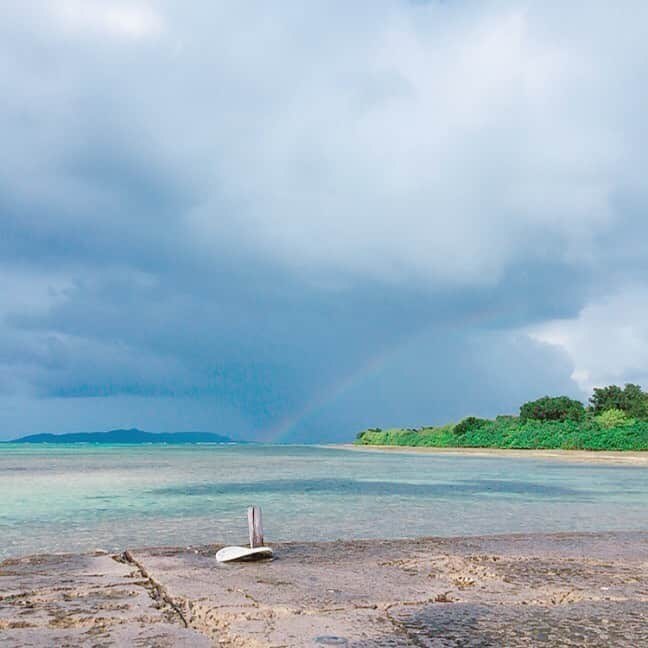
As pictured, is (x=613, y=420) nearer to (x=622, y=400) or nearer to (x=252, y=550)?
(x=622, y=400)

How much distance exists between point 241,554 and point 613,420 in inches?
3458

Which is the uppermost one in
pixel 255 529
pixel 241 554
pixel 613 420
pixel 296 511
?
pixel 613 420

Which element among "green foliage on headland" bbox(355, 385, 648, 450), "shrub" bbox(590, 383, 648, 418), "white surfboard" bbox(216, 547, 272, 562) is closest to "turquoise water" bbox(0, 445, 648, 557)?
"white surfboard" bbox(216, 547, 272, 562)

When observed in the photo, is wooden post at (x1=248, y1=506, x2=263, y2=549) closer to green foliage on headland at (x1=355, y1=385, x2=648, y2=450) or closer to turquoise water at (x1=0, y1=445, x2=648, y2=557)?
turquoise water at (x1=0, y1=445, x2=648, y2=557)

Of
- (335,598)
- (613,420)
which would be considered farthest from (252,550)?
(613,420)

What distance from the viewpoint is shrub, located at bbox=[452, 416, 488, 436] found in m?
112

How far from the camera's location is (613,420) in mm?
88250

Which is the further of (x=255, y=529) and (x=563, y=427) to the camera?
(x=563, y=427)

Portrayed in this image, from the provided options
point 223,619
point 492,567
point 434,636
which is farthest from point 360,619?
point 492,567

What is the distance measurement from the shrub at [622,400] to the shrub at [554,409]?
4.07m

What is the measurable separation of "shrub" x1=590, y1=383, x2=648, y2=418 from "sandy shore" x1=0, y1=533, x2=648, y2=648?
9506 centimetres

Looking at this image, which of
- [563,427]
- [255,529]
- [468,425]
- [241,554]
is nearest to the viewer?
[241,554]

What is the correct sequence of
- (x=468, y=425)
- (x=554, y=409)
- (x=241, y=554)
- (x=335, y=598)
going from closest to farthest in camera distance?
(x=335, y=598), (x=241, y=554), (x=554, y=409), (x=468, y=425)

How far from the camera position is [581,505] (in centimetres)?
2219
